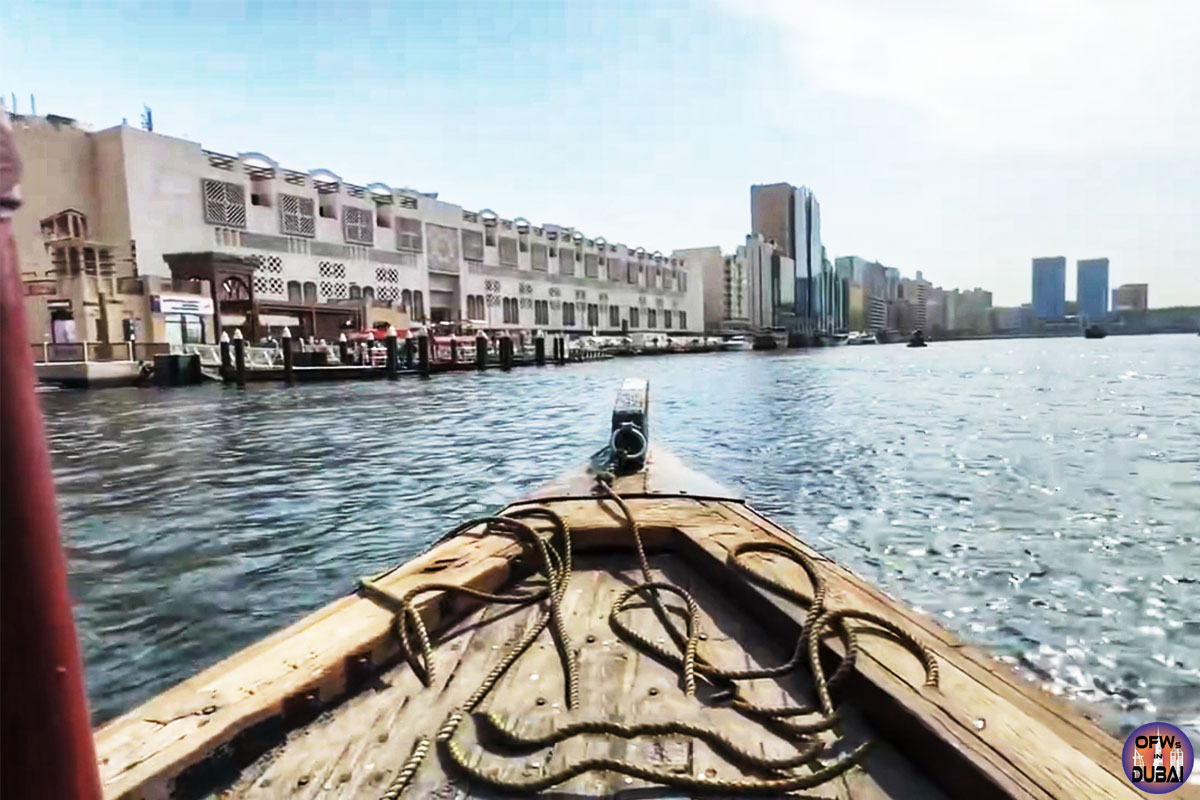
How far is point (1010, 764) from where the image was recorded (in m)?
1.85

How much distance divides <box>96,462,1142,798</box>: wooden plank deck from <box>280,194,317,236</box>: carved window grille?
53184mm

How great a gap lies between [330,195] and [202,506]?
50173 millimetres

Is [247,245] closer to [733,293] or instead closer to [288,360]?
[288,360]

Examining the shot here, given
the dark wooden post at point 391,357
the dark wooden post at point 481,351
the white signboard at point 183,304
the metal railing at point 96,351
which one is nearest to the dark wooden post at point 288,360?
the dark wooden post at point 391,357

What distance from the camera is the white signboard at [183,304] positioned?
3625 centimetres

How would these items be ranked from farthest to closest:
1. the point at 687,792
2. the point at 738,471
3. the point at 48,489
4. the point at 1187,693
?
1. the point at 738,471
2. the point at 1187,693
3. the point at 687,792
4. the point at 48,489

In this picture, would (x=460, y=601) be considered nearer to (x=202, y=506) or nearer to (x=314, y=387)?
(x=202, y=506)

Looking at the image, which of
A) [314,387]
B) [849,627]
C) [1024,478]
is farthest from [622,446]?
[314,387]

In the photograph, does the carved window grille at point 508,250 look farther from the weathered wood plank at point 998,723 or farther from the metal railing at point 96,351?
the weathered wood plank at point 998,723

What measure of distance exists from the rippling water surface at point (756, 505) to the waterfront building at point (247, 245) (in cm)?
2056

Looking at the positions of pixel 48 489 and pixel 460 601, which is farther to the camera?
pixel 460 601

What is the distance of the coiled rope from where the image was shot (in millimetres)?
2094

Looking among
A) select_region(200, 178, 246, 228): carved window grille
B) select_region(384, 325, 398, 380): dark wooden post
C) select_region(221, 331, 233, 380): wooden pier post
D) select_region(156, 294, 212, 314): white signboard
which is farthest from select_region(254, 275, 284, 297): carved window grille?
select_region(384, 325, 398, 380): dark wooden post

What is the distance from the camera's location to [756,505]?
28.7 ft
